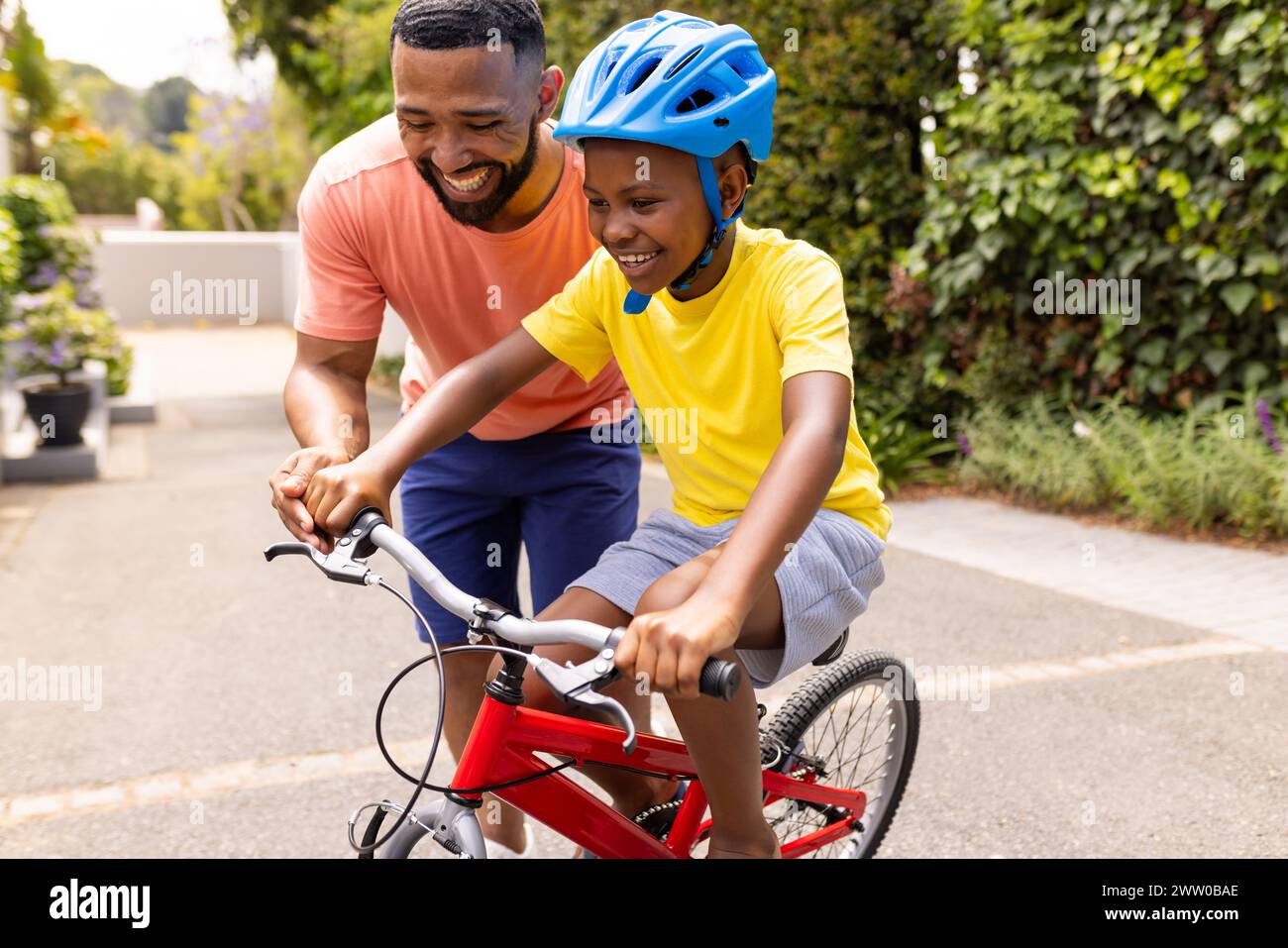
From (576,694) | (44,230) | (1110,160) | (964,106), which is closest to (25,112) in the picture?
(44,230)

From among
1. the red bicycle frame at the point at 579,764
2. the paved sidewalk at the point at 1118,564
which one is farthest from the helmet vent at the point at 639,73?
the paved sidewalk at the point at 1118,564

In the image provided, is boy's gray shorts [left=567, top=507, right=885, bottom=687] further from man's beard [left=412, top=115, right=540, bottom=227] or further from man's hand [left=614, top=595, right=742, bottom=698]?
man's beard [left=412, top=115, right=540, bottom=227]

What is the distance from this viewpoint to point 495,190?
7.58ft

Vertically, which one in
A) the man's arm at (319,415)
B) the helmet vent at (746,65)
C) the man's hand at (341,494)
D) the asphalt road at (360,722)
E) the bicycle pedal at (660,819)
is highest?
the helmet vent at (746,65)

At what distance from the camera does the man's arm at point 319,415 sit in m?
1.93

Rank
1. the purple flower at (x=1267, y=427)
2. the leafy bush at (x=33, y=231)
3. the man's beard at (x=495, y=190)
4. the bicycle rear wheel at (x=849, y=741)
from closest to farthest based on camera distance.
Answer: the man's beard at (x=495, y=190) < the bicycle rear wheel at (x=849, y=741) < the purple flower at (x=1267, y=427) < the leafy bush at (x=33, y=231)

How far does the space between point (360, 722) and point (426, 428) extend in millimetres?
2478

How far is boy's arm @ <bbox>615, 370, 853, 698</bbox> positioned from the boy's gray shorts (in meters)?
0.25

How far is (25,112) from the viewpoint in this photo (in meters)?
15.8

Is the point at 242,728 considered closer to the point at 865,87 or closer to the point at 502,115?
the point at 502,115

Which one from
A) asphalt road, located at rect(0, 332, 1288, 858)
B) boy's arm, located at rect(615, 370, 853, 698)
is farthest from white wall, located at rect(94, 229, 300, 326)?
boy's arm, located at rect(615, 370, 853, 698)

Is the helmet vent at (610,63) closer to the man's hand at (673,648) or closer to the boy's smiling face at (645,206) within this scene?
the boy's smiling face at (645,206)

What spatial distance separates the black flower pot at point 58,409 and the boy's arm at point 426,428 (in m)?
8.03

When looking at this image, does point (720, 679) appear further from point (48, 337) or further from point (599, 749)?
point (48, 337)
